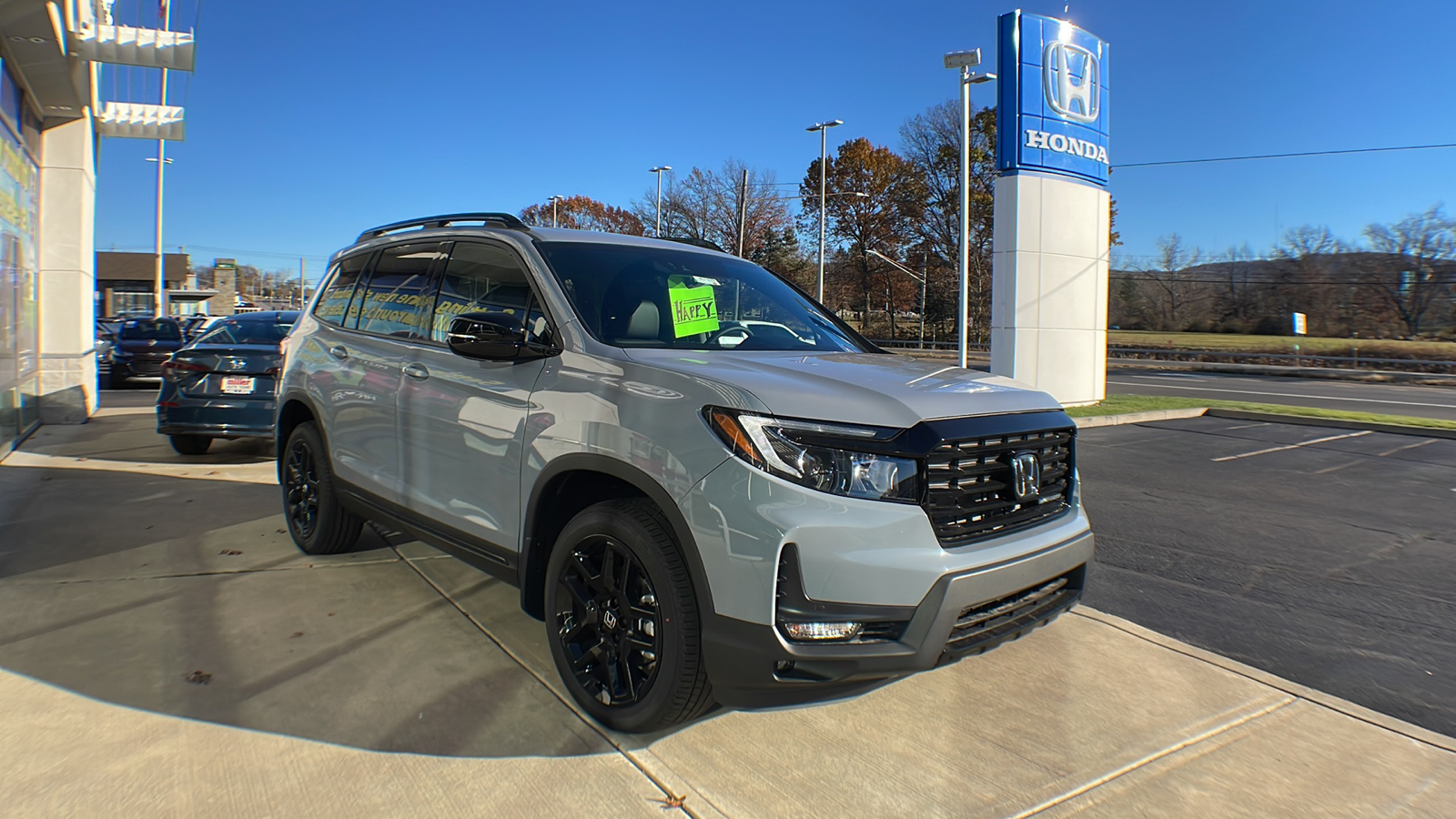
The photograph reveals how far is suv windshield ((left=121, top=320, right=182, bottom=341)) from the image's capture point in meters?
18.1

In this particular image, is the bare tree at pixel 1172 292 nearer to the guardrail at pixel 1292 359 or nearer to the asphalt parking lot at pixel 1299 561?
the guardrail at pixel 1292 359

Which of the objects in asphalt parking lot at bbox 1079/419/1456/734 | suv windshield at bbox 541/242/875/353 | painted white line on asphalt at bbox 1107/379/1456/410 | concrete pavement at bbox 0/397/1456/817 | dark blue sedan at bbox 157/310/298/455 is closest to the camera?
concrete pavement at bbox 0/397/1456/817

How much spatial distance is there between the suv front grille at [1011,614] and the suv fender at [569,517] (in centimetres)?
79

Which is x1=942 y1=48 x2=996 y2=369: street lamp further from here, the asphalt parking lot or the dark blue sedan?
the dark blue sedan

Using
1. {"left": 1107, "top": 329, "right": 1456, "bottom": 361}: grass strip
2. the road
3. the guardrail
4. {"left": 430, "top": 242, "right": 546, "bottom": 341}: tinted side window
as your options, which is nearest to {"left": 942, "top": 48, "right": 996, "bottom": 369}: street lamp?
the road

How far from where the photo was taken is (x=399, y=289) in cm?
455

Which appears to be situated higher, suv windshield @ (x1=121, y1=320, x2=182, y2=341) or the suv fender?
suv windshield @ (x1=121, y1=320, x2=182, y2=341)

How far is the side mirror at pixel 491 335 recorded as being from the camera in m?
3.29

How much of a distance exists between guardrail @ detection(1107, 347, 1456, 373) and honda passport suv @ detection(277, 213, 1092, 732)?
127 ft

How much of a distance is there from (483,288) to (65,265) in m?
11.3

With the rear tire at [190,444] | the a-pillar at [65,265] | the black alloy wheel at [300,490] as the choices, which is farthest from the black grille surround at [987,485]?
the a-pillar at [65,265]

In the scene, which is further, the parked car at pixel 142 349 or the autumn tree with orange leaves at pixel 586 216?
the autumn tree with orange leaves at pixel 586 216

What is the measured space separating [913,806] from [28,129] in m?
13.2

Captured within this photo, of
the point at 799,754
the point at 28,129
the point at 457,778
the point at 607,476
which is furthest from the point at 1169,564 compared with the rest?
the point at 28,129
